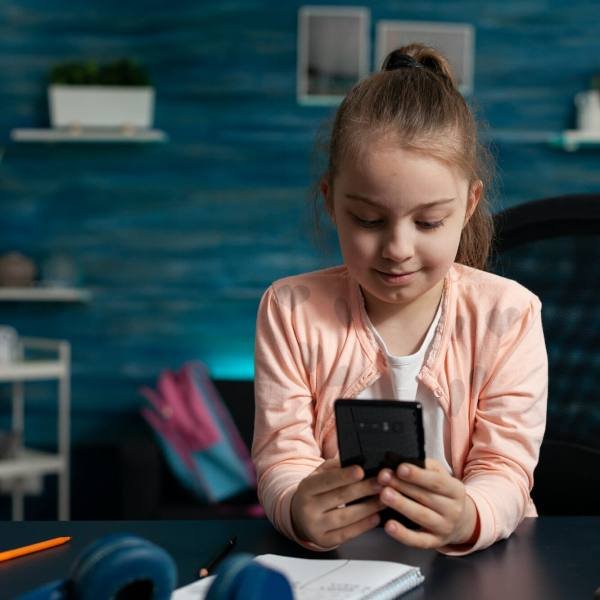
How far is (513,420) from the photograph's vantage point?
1.06 meters

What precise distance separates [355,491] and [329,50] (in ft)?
10.0

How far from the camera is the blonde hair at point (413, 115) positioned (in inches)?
40.6

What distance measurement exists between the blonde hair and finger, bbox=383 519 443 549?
1.21 ft

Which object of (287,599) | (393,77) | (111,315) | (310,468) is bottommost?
(111,315)

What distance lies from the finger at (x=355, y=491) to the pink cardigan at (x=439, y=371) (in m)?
0.17

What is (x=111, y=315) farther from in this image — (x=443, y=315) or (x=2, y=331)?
(x=443, y=315)

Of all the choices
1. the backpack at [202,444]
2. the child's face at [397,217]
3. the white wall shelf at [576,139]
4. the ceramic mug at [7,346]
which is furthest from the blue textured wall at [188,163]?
the child's face at [397,217]

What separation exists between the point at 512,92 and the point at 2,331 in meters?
1.99

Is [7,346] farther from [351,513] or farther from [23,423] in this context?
[351,513]

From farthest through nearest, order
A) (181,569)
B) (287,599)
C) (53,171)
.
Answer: (53,171), (181,569), (287,599)

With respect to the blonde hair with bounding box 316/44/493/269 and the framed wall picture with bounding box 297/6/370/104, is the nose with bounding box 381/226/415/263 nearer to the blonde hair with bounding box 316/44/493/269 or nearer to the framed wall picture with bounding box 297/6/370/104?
the blonde hair with bounding box 316/44/493/269

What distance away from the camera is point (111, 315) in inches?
149

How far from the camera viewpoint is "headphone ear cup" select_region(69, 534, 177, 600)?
549 mm

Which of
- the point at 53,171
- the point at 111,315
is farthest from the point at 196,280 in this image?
the point at 53,171
